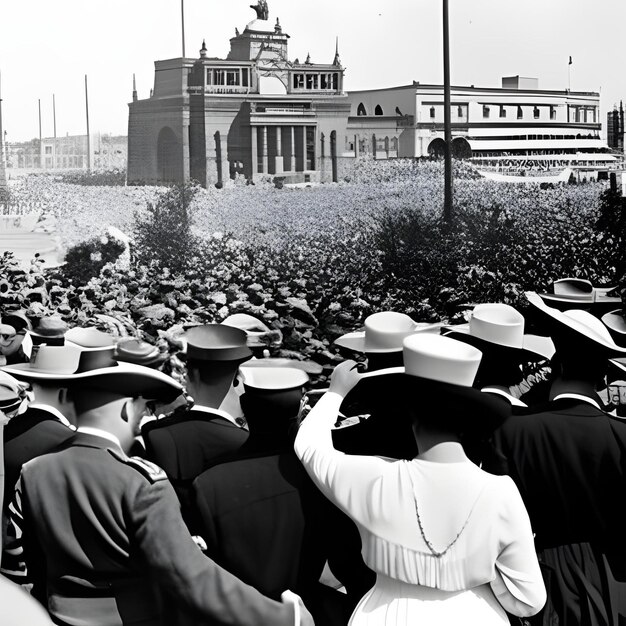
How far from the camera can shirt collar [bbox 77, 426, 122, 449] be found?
8.93 ft

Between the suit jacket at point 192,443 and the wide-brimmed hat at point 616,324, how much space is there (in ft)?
6.03

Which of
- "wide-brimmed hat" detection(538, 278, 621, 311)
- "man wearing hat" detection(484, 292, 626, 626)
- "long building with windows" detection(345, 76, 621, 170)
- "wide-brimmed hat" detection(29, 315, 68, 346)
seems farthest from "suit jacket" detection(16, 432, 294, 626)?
"long building with windows" detection(345, 76, 621, 170)

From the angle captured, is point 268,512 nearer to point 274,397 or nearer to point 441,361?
point 274,397

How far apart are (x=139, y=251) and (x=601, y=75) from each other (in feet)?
9.44

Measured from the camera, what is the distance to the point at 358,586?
2.79 meters

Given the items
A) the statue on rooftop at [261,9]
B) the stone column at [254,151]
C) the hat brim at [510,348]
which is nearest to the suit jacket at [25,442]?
the hat brim at [510,348]

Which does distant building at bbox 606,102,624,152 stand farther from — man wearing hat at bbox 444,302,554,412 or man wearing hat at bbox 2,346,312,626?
man wearing hat at bbox 2,346,312,626

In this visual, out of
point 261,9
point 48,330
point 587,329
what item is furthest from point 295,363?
point 587,329

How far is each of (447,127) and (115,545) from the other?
332 cm

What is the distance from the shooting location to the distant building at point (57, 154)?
16.8ft

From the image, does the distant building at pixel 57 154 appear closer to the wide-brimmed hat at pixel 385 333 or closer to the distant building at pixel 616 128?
the wide-brimmed hat at pixel 385 333

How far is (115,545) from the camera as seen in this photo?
261cm

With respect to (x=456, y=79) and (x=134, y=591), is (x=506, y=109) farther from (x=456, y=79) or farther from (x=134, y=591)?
(x=134, y=591)

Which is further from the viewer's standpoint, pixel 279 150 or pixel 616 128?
pixel 616 128
